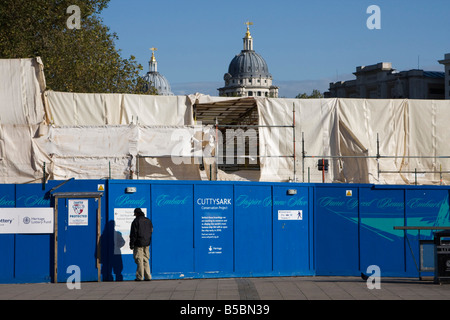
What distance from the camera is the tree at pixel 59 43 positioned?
33.2 metres

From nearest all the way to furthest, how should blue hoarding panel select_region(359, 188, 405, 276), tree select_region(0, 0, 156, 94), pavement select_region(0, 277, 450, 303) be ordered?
1. pavement select_region(0, 277, 450, 303)
2. blue hoarding panel select_region(359, 188, 405, 276)
3. tree select_region(0, 0, 156, 94)

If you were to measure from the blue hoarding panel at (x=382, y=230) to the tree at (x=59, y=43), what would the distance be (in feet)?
67.5

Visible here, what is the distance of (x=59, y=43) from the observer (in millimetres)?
35312

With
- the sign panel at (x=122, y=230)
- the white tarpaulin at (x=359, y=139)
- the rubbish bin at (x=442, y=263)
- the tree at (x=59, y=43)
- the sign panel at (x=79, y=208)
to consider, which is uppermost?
the tree at (x=59, y=43)

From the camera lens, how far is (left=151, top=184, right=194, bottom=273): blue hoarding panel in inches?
658

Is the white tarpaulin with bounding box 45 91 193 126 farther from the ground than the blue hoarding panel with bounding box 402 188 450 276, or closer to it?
farther from the ground

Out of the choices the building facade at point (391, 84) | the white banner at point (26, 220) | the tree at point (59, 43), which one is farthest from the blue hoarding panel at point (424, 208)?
the building facade at point (391, 84)

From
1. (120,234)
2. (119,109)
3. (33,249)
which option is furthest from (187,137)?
(33,249)

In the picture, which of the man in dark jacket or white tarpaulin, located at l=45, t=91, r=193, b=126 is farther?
white tarpaulin, located at l=45, t=91, r=193, b=126

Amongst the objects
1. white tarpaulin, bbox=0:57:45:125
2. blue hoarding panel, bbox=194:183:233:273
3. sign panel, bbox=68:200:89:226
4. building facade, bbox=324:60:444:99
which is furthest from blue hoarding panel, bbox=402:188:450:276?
building facade, bbox=324:60:444:99

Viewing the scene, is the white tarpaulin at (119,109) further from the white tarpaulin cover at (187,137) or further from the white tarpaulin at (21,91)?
the white tarpaulin at (21,91)

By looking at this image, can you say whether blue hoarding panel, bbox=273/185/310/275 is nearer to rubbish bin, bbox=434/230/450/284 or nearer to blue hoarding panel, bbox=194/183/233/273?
blue hoarding panel, bbox=194/183/233/273

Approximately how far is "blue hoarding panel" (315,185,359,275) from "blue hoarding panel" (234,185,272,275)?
1271 mm
